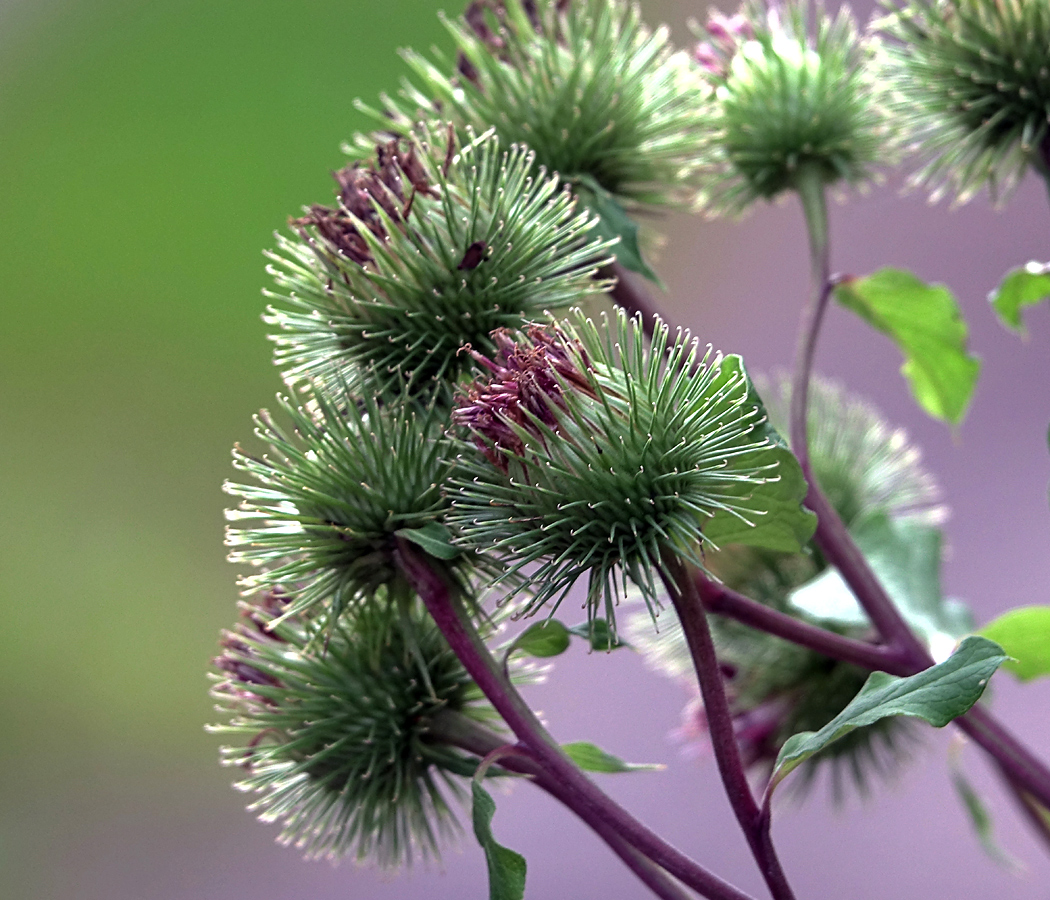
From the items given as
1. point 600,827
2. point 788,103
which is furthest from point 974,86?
point 600,827

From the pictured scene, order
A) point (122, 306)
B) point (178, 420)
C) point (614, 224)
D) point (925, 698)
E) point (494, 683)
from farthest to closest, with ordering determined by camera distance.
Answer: point (178, 420), point (122, 306), point (614, 224), point (494, 683), point (925, 698)

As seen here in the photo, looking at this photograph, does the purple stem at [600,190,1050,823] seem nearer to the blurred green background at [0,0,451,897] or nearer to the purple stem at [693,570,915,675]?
the purple stem at [693,570,915,675]

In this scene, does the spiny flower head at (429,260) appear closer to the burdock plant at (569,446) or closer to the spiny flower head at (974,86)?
the burdock plant at (569,446)

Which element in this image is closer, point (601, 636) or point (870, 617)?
point (601, 636)

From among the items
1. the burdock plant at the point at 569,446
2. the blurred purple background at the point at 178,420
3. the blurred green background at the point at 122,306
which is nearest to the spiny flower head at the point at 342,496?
the burdock plant at the point at 569,446

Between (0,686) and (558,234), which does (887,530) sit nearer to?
(558,234)

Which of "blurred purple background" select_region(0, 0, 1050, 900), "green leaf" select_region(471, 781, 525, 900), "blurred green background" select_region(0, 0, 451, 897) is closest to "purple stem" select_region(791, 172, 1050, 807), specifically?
"green leaf" select_region(471, 781, 525, 900)

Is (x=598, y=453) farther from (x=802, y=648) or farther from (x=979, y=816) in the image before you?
(x=979, y=816)

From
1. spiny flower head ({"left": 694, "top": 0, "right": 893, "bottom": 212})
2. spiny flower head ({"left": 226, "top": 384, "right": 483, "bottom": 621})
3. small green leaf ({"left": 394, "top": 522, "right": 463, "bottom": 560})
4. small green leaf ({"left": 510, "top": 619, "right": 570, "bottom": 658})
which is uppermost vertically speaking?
spiny flower head ({"left": 694, "top": 0, "right": 893, "bottom": 212})
